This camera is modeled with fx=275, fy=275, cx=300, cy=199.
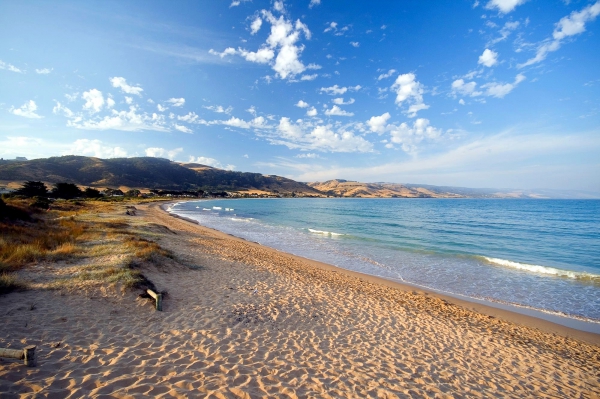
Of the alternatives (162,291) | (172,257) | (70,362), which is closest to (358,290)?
(162,291)

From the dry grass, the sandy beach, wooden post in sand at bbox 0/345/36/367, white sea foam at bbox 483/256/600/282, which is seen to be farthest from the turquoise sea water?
wooden post in sand at bbox 0/345/36/367

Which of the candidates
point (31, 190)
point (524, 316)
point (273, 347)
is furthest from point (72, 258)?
point (31, 190)

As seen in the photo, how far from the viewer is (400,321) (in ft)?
28.7

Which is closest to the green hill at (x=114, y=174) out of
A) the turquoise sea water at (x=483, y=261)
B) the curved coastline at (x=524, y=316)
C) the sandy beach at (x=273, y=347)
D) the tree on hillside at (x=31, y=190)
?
the tree on hillside at (x=31, y=190)

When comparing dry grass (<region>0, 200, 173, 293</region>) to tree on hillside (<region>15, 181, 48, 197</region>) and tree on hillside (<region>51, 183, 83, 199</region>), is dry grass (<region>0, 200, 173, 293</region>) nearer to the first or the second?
tree on hillside (<region>15, 181, 48, 197</region>)

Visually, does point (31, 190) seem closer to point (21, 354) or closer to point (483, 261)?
point (21, 354)

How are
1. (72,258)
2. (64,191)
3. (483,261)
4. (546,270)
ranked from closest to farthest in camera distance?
(72,258)
(546,270)
(483,261)
(64,191)

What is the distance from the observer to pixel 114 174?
121500 mm

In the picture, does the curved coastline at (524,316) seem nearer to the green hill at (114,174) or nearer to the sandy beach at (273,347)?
the sandy beach at (273,347)

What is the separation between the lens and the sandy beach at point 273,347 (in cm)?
452

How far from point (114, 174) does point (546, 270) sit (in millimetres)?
143489

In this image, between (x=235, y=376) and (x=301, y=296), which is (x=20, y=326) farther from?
(x=301, y=296)

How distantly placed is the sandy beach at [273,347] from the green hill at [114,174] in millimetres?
110477

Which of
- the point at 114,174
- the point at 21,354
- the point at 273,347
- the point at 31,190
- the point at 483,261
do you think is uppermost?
the point at 114,174
